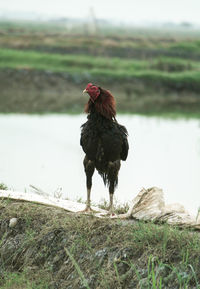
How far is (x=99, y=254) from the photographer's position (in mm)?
5562

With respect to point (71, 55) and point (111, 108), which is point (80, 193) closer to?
point (111, 108)

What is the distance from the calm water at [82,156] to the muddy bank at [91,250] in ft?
A: 6.63

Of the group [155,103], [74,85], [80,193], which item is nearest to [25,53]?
[74,85]

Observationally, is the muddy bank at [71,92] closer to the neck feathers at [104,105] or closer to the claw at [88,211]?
the claw at [88,211]

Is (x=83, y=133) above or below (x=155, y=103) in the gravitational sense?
below

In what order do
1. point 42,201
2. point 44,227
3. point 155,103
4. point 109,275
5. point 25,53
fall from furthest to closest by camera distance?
point 25,53 → point 155,103 → point 42,201 → point 44,227 → point 109,275

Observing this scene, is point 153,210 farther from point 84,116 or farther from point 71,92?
point 71,92

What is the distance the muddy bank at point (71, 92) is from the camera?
25.2 metres

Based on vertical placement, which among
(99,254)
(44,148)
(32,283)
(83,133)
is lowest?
(32,283)

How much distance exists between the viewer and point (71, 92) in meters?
27.3

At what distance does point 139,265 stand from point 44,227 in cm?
123

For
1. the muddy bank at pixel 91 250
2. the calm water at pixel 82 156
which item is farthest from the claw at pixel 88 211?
the calm water at pixel 82 156

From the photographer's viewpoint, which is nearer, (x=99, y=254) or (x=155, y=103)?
(x=99, y=254)

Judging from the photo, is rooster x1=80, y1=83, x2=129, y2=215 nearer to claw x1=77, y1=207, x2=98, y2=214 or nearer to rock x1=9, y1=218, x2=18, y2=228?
claw x1=77, y1=207, x2=98, y2=214
